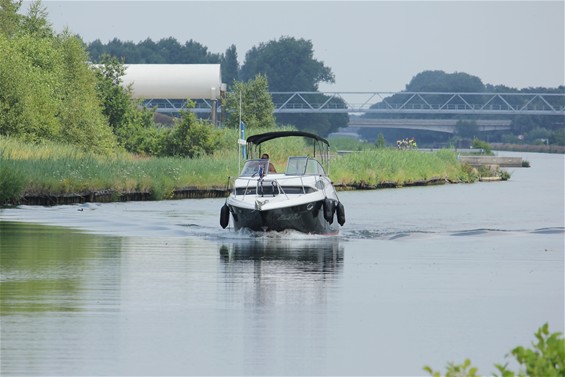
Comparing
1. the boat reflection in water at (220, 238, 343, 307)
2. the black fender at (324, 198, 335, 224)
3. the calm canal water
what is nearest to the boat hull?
the black fender at (324, 198, 335, 224)

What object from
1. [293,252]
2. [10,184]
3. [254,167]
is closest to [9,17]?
[10,184]

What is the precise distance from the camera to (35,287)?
20.5 m

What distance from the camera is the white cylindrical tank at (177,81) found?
304 ft

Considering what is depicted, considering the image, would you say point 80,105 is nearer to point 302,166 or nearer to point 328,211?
point 302,166

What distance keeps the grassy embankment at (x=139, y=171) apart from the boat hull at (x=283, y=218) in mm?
11819

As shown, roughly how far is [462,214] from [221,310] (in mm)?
31138

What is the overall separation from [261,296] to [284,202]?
14152mm

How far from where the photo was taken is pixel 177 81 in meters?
93.6

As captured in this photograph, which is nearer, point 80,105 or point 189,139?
point 80,105

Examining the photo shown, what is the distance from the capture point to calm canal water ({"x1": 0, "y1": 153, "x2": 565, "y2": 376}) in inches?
563

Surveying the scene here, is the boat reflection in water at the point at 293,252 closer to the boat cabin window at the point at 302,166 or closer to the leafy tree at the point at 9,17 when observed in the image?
the boat cabin window at the point at 302,166

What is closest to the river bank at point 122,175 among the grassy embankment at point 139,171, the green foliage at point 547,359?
the grassy embankment at point 139,171

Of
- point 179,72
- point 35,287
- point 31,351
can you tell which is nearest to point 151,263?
point 35,287

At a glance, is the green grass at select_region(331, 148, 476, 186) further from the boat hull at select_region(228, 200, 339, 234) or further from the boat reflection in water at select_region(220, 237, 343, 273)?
the boat reflection in water at select_region(220, 237, 343, 273)
